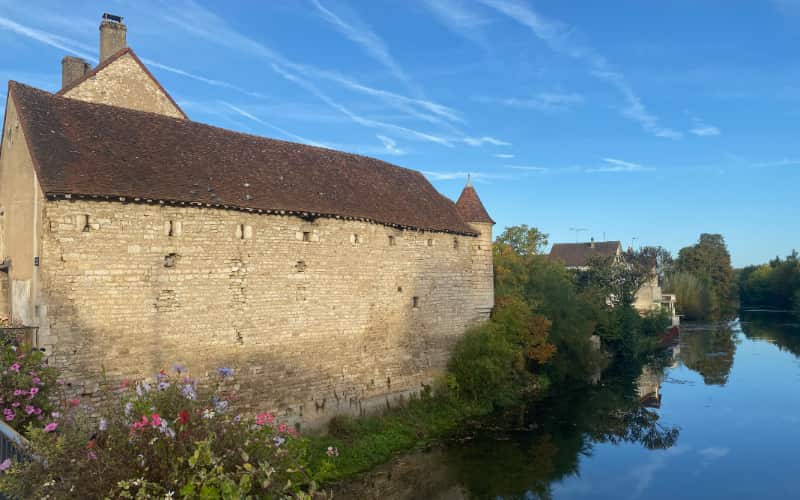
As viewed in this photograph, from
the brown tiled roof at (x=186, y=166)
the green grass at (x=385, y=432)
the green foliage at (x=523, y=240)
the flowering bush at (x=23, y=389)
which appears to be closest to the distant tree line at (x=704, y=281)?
the green foliage at (x=523, y=240)

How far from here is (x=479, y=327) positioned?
1770 centimetres

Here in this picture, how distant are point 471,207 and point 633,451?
882 centimetres

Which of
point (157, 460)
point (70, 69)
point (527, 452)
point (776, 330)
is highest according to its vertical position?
point (70, 69)

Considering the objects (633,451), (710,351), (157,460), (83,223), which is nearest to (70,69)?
(83,223)

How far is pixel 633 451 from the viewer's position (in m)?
14.1

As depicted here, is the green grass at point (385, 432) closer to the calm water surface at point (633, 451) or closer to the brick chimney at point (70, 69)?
the calm water surface at point (633, 451)

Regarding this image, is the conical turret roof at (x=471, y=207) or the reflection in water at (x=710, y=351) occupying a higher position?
the conical turret roof at (x=471, y=207)

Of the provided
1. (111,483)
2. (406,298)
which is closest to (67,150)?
(111,483)

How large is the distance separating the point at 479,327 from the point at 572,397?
16.7 feet

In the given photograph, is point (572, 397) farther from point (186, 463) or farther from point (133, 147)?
point (186, 463)

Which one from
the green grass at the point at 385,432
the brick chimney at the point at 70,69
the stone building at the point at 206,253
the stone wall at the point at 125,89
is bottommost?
the green grass at the point at 385,432

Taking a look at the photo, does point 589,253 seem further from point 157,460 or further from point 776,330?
point 157,460

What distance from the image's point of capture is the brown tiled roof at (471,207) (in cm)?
1825

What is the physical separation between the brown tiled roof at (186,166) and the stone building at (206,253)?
4cm
